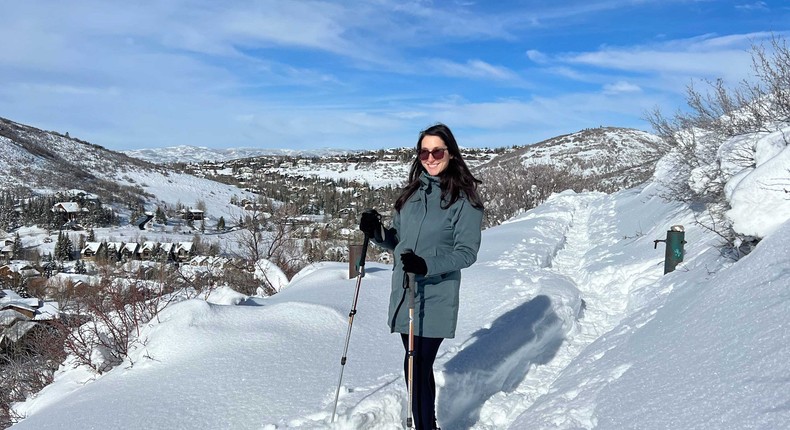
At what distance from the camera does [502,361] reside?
5.23 metres

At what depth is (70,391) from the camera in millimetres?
5016

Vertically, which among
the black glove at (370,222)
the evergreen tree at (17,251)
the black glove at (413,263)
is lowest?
the evergreen tree at (17,251)

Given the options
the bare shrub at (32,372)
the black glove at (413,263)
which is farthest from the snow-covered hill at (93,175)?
the black glove at (413,263)

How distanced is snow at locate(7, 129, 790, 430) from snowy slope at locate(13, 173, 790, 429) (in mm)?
16

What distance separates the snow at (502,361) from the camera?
3.38 meters

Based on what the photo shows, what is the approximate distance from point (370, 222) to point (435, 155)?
24.6 inches

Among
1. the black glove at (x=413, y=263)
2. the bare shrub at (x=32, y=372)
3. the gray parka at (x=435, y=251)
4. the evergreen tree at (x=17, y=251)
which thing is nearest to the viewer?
the black glove at (x=413, y=263)

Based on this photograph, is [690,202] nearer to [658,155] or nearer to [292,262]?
[658,155]

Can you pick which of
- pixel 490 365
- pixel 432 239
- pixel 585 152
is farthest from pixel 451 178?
pixel 585 152

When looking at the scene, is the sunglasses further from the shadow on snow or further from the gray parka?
the shadow on snow

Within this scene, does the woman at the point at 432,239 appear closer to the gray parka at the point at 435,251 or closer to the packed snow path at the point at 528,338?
the gray parka at the point at 435,251

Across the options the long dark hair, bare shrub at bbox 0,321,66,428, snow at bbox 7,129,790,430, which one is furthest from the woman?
bare shrub at bbox 0,321,66,428

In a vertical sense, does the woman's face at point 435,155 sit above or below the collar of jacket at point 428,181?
above

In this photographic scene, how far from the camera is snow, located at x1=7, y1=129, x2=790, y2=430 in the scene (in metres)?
3.38
